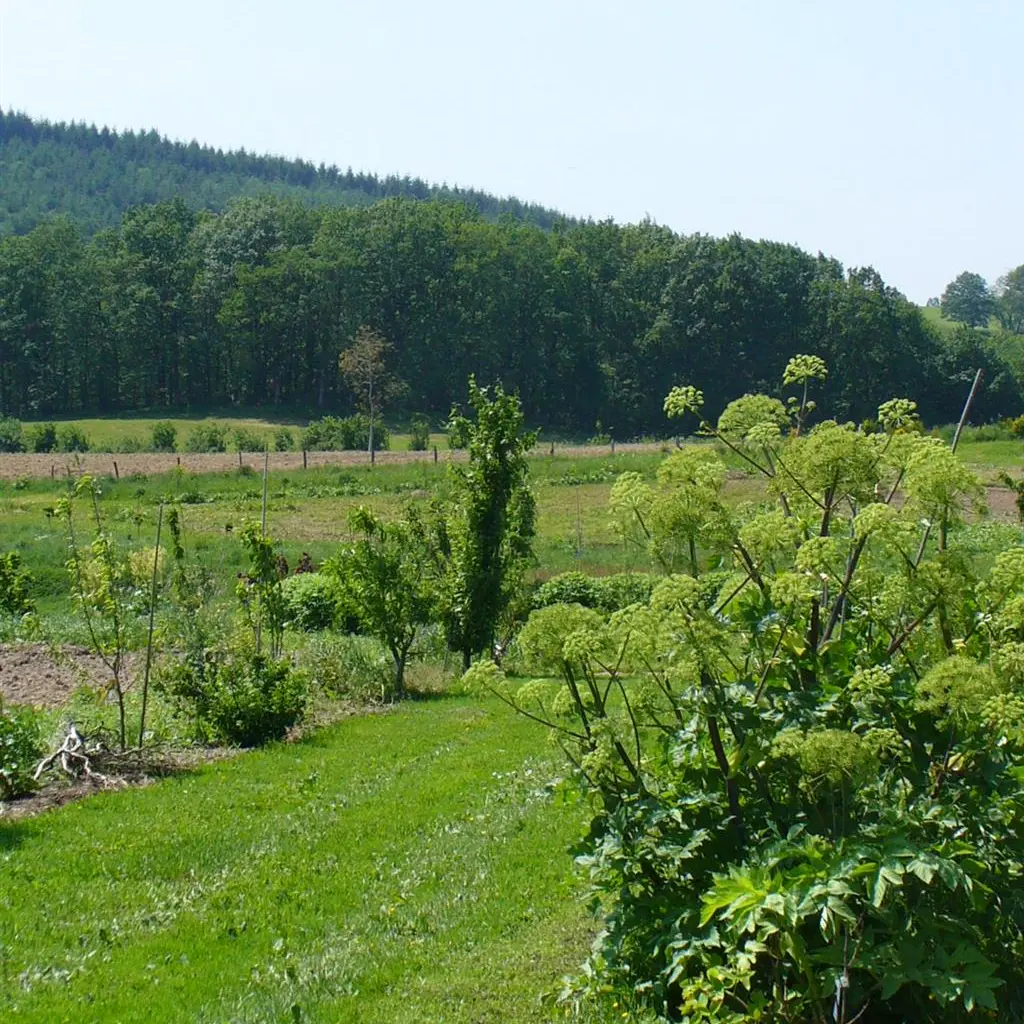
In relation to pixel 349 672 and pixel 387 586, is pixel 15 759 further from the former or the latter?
pixel 387 586

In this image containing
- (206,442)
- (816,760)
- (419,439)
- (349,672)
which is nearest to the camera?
(816,760)

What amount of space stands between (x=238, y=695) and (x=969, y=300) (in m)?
171

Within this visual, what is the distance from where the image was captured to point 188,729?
1425 centimetres

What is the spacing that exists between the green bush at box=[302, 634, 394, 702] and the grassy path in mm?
4988

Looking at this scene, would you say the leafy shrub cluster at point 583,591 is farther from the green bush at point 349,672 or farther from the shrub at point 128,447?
the shrub at point 128,447

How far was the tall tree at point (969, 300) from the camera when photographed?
551 ft

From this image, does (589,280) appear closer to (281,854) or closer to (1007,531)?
(1007,531)

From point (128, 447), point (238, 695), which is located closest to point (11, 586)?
point (238, 695)

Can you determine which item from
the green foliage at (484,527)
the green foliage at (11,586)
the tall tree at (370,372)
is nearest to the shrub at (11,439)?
the tall tree at (370,372)

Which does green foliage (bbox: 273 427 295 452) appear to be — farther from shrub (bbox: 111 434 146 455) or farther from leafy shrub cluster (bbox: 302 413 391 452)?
shrub (bbox: 111 434 146 455)

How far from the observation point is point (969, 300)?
17000 centimetres

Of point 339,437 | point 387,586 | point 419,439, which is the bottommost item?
point 387,586

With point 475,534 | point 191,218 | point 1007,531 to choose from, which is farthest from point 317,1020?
point 191,218

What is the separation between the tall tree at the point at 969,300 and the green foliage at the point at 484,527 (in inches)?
6299
